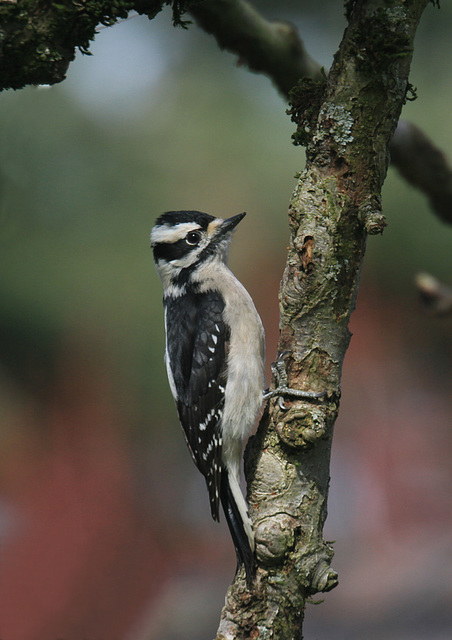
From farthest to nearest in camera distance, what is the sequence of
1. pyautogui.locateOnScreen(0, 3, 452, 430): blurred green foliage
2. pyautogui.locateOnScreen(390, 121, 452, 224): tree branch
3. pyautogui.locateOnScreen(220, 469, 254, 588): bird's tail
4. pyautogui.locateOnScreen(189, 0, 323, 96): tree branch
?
pyautogui.locateOnScreen(0, 3, 452, 430): blurred green foliage < pyautogui.locateOnScreen(390, 121, 452, 224): tree branch < pyautogui.locateOnScreen(189, 0, 323, 96): tree branch < pyautogui.locateOnScreen(220, 469, 254, 588): bird's tail

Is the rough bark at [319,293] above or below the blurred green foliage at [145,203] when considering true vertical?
below

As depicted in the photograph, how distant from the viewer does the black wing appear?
1.95m

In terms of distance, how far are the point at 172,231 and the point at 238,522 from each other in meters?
1.01

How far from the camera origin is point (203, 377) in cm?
200

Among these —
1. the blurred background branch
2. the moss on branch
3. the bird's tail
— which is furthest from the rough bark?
the blurred background branch

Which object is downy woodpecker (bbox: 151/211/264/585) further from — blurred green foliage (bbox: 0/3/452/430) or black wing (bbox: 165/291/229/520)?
blurred green foliage (bbox: 0/3/452/430)

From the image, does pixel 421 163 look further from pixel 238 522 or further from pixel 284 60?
pixel 238 522

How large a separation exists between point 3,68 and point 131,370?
4.06 metres

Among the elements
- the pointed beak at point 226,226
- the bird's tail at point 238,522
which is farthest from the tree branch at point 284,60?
the bird's tail at point 238,522

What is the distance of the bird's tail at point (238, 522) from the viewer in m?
1.51

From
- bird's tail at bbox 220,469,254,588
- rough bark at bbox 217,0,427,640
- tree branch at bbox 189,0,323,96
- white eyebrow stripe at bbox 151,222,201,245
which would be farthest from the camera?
white eyebrow stripe at bbox 151,222,201,245

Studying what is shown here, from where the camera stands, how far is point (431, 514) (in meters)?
5.66

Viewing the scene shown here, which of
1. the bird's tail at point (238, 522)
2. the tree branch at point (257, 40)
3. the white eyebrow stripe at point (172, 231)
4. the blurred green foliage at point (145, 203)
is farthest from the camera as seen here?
the blurred green foliage at point (145, 203)

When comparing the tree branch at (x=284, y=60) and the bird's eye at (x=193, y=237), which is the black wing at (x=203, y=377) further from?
the tree branch at (x=284, y=60)
